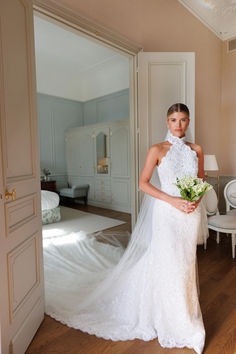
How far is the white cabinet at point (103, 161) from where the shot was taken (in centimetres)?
599

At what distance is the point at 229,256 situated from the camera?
3240 millimetres

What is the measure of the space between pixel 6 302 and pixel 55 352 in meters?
0.57

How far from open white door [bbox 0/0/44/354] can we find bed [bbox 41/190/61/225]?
2.96 metres

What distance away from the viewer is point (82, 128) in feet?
23.3

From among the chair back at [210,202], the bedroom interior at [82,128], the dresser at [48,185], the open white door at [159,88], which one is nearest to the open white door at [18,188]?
the open white door at [159,88]

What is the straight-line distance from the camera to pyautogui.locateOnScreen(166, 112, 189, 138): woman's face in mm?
1788

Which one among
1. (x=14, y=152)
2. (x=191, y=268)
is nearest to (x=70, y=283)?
(x=191, y=268)

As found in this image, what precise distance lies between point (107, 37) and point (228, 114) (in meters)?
2.96

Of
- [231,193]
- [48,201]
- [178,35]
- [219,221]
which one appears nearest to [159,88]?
[178,35]

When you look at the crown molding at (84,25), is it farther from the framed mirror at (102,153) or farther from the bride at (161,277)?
the framed mirror at (102,153)

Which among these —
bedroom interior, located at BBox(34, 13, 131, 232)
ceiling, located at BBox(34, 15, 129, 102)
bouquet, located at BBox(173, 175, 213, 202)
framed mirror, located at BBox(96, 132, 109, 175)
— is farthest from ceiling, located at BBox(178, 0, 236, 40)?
framed mirror, located at BBox(96, 132, 109, 175)

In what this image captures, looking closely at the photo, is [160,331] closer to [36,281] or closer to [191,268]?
[191,268]

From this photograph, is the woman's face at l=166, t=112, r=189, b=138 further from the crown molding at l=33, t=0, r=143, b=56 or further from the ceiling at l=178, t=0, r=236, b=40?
the ceiling at l=178, t=0, r=236, b=40

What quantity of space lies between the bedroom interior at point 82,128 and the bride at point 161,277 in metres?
2.71
